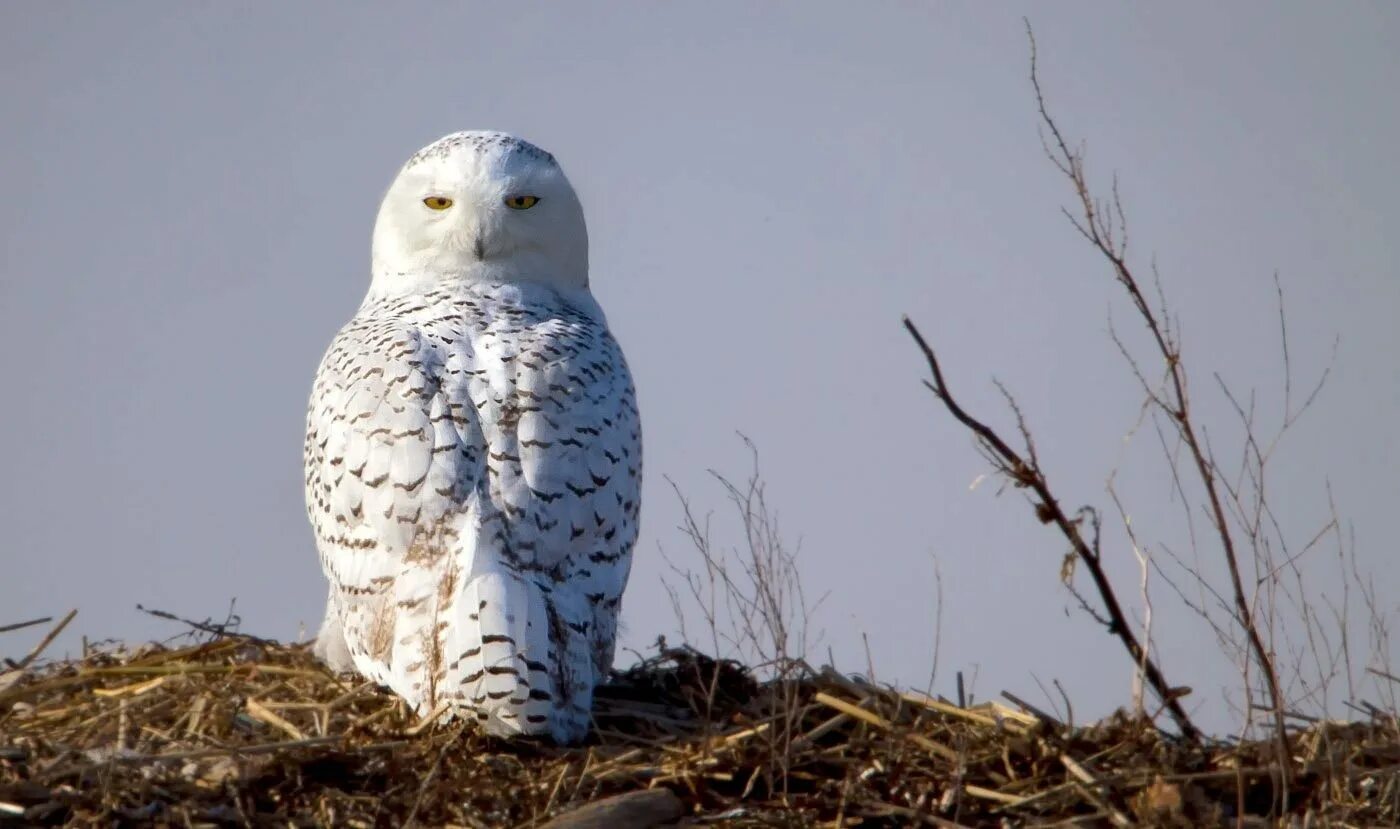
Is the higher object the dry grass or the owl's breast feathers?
the owl's breast feathers

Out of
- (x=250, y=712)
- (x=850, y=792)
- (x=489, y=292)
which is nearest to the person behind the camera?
(x=850, y=792)

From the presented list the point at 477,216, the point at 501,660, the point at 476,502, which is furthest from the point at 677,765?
the point at 477,216

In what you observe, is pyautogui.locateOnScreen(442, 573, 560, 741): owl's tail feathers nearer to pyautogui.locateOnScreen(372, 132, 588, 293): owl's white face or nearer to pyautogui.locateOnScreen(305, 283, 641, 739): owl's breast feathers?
pyautogui.locateOnScreen(305, 283, 641, 739): owl's breast feathers

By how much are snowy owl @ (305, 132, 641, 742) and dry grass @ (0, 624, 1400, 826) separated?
156 millimetres

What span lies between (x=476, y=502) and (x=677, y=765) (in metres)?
0.83

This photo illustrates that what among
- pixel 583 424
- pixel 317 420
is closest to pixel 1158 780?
pixel 583 424

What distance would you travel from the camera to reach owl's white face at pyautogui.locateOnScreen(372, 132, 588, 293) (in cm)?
477

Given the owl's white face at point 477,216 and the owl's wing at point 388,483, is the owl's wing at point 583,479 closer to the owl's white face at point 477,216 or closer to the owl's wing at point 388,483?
the owl's wing at point 388,483

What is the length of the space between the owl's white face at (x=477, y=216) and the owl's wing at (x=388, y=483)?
2.16ft

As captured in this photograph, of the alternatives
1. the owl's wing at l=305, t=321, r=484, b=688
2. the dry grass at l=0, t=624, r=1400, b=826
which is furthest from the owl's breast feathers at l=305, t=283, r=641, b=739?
the dry grass at l=0, t=624, r=1400, b=826

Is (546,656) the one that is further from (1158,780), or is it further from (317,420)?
(1158,780)

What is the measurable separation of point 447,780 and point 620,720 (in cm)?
71

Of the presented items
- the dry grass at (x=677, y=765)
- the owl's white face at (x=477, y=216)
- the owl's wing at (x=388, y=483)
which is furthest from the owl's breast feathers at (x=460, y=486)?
the owl's white face at (x=477, y=216)

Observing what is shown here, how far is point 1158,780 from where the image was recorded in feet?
11.1
